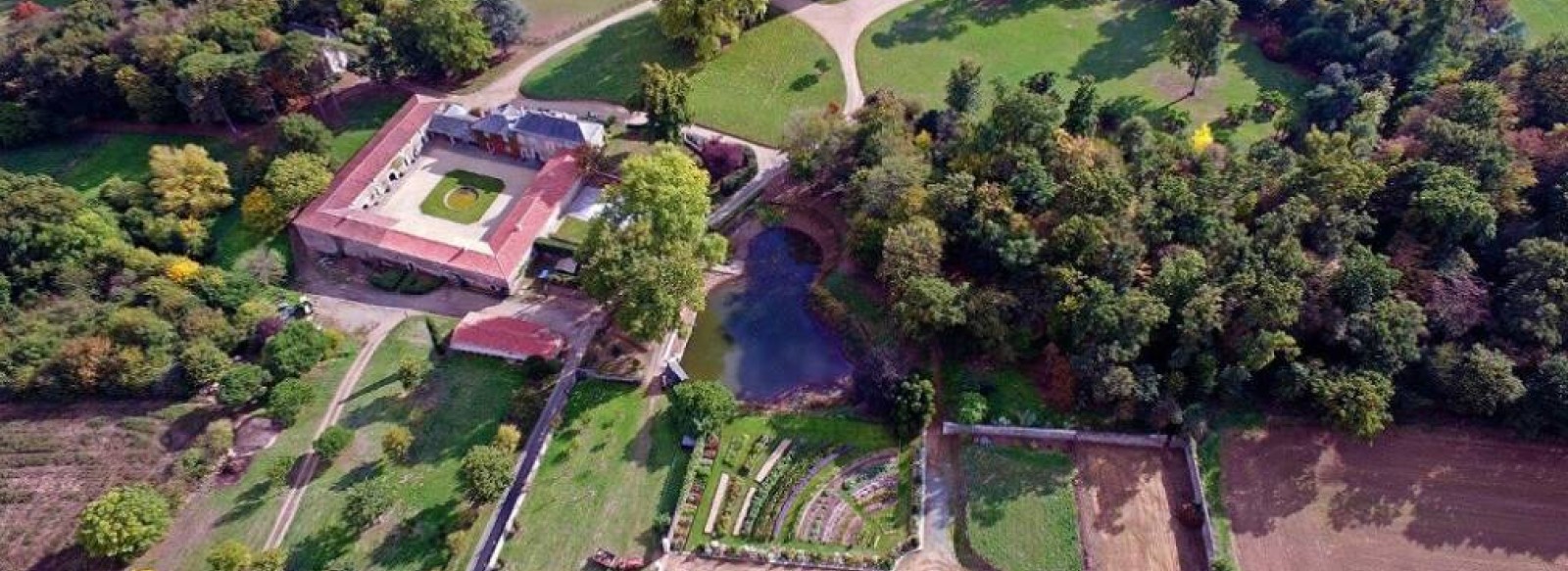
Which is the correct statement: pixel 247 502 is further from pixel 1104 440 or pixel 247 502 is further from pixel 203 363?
pixel 1104 440

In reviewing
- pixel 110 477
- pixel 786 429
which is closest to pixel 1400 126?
pixel 786 429

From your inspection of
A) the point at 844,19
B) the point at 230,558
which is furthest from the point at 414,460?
the point at 844,19

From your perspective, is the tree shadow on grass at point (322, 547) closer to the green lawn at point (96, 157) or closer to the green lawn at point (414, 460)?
the green lawn at point (414, 460)

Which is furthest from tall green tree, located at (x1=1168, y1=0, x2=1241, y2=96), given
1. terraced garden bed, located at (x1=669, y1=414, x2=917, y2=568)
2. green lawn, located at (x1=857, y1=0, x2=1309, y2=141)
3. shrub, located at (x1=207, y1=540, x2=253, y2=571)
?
shrub, located at (x1=207, y1=540, x2=253, y2=571)

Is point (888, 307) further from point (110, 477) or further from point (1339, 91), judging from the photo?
point (110, 477)

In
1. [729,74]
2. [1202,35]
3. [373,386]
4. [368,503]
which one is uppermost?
[1202,35]

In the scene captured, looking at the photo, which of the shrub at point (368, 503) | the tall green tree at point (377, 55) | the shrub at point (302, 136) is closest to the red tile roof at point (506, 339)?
the shrub at point (368, 503)

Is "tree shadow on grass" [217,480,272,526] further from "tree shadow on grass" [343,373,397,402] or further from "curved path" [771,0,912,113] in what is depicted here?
"curved path" [771,0,912,113]
